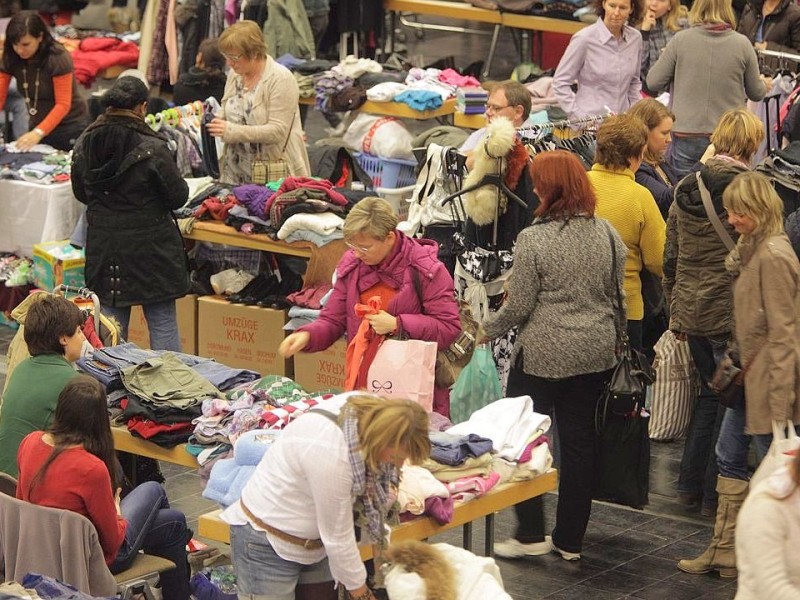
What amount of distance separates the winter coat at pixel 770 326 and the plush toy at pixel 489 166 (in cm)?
162

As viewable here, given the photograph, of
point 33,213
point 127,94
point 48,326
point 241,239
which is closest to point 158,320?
point 241,239

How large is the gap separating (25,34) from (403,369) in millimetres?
4647

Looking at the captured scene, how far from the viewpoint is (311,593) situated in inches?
188

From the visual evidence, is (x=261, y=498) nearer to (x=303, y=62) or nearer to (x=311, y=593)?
(x=311, y=593)

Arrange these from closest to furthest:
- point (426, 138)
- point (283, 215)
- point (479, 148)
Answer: point (479, 148)
point (283, 215)
point (426, 138)

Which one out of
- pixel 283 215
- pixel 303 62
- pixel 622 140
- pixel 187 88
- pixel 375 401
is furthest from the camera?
pixel 303 62

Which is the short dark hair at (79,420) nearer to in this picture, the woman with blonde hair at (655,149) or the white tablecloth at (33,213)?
the woman with blonde hair at (655,149)

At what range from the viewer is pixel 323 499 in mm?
4418

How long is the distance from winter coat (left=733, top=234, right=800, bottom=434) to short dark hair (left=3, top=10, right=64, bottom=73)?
529 centimetres

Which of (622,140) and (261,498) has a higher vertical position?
(622,140)

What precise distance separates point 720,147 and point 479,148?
1175 millimetres

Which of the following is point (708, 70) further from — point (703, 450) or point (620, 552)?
point (620, 552)

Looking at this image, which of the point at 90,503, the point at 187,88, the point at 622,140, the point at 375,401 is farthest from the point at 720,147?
the point at 187,88

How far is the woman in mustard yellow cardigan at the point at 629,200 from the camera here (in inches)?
259
